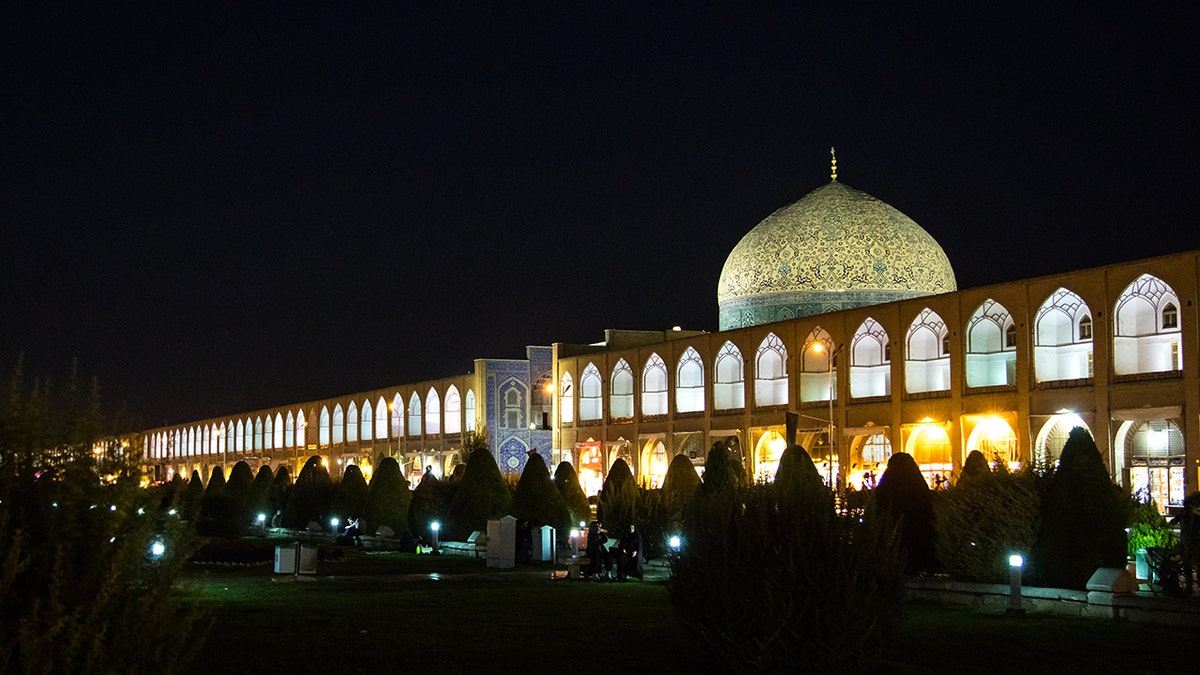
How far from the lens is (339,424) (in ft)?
218

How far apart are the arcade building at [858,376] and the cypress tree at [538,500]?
5165 millimetres

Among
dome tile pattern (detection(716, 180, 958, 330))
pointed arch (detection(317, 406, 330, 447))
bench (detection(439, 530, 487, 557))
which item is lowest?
bench (detection(439, 530, 487, 557))

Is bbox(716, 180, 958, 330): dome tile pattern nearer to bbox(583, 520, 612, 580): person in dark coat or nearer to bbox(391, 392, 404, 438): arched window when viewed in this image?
bbox(391, 392, 404, 438): arched window

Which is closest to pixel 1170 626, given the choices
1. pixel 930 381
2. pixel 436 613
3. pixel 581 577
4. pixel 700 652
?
pixel 700 652

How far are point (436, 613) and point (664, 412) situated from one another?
1179 inches

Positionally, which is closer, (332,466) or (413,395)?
(413,395)

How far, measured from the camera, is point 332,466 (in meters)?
65.1

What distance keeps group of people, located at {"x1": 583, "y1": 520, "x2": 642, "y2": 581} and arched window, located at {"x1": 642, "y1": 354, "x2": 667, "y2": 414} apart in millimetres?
23961

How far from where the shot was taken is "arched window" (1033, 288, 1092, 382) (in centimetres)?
2895

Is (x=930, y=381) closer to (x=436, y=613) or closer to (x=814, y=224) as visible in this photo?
(x=814, y=224)

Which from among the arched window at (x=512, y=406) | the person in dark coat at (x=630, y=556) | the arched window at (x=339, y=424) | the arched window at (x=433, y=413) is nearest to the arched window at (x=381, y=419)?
the arched window at (x=339, y=424)

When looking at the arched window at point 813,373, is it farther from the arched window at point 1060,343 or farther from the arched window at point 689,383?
the arched window at point 1060,343

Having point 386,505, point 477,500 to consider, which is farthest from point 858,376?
→ point 386,505

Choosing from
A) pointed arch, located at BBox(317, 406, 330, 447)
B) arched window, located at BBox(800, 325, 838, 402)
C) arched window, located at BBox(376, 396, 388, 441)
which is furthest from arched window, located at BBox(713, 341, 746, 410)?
pointed arch, located at BBox(317, 406, 330, 447)
